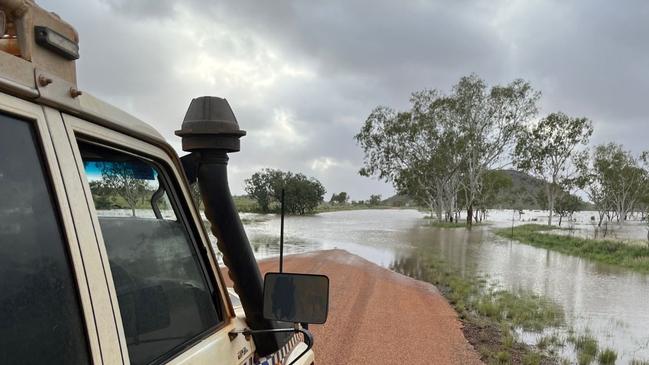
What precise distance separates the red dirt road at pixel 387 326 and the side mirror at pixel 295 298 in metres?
4.71

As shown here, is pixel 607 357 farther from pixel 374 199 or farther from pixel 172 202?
pixel 374 199

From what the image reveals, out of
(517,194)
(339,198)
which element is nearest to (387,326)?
(517,194)

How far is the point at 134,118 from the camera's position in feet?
5.16

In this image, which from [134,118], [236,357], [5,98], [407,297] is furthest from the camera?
[407,297]

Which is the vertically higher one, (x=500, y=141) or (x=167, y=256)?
(x=500, y=141)

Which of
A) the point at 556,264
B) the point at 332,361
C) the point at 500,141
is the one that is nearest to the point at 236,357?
the point at 332,361

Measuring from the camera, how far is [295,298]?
76.5 inches

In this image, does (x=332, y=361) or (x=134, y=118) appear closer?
(x=134, y=118)

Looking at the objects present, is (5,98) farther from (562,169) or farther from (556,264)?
(562,169)

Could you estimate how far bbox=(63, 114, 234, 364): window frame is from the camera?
121 centimetres

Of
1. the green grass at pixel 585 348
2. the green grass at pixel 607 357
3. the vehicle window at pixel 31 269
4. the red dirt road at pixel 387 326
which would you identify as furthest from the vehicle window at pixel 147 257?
the green grass at pixel 607 357

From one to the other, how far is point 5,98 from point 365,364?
6.08m

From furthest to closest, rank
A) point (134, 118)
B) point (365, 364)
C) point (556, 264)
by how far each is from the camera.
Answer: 1. point (556, 264)
2. point (365, 364)
3. point (134, 118)

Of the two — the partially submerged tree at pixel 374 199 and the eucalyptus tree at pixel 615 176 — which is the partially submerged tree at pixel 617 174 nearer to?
the eucalyptus tree at pixel 615 176
